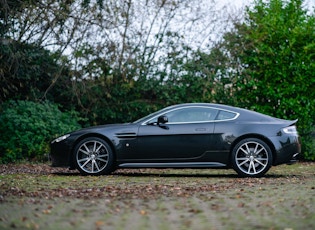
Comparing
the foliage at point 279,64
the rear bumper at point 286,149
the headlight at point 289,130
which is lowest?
the rear bumper at point 286,149

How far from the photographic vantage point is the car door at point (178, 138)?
1259cm

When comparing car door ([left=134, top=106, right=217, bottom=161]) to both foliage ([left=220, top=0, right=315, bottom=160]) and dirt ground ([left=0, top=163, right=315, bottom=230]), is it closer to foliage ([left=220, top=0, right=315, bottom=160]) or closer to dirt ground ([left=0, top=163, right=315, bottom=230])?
dirt ground ([left=0, top=163, right=315, bottom=230])

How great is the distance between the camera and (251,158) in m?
12.4

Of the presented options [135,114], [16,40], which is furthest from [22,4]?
[135,114]

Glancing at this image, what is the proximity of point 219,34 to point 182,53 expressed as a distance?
52.2 inches

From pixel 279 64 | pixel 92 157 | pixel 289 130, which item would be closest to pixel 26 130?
pixel 92 157

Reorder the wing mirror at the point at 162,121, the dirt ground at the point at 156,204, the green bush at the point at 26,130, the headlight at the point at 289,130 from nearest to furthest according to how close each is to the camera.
→ the dirt ground at the point at 156,204, the headlight at the point at 289,130, the wing mirror at the point at 162,121, the green bush at the point at 26,130

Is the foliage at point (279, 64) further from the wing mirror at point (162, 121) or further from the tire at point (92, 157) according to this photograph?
the tire at point (92, 157)

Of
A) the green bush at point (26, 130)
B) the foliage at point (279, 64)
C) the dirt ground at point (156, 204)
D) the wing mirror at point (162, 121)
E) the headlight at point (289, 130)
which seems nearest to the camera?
the dirt ground at point (156, 204)

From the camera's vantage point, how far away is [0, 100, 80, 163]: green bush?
18.0m

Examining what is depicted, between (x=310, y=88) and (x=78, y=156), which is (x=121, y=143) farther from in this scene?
(x=310, y=88)

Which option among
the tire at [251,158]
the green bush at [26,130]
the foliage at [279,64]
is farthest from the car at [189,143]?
the foliage at [279,64]

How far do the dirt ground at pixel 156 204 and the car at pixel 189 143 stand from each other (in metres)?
1.19

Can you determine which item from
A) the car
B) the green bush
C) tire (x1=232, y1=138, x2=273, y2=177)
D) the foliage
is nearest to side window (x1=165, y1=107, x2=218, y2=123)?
the car
